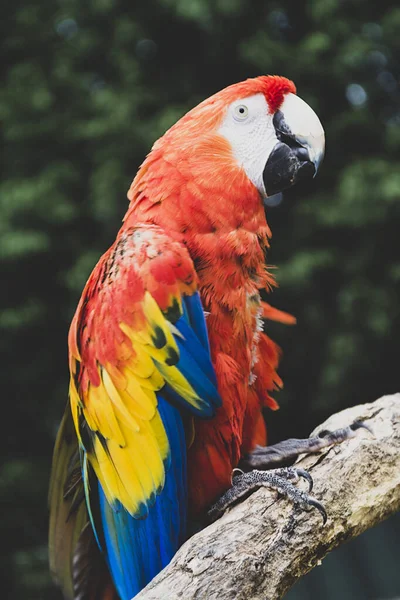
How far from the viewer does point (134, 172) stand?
2.76 m

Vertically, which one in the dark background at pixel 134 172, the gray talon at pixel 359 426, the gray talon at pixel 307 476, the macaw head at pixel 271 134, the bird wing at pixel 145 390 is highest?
the dark background at pixel 134 172

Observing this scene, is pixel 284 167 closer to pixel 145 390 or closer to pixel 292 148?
pixel 292 148

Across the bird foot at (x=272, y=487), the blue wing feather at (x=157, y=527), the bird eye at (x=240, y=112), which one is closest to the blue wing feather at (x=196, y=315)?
the blue wing feather at (x=157, y=527)

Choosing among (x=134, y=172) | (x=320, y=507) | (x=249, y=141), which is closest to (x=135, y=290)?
(x=249, y=141)

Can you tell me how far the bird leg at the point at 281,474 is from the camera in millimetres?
1058

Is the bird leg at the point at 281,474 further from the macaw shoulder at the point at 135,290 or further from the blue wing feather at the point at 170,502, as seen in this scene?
the macaw shoulder at the point at 135,290

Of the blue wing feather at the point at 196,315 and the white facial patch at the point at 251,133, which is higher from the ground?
the white facial patch at the point at 251,133

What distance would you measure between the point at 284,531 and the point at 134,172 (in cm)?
199

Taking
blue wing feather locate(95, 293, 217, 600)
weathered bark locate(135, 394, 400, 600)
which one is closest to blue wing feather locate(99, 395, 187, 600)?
blue wing feather locate(95, 293, 217, 600)

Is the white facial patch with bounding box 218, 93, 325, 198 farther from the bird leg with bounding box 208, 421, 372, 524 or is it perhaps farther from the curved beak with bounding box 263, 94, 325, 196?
the bird leg with bounding box 208, 421, 372, 524

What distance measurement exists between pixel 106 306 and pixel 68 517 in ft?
1.53

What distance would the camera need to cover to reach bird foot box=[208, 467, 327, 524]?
1054mm

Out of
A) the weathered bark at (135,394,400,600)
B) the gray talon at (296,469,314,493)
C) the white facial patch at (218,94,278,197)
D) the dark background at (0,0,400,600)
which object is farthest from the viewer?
the dark background at (0,0,400,600)

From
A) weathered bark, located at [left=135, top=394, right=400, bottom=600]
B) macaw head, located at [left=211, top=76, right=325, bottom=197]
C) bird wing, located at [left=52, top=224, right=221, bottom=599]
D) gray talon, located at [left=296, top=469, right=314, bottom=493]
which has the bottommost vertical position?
weathered bark, located at [left=135, top=394, right=400, bottom=600]
